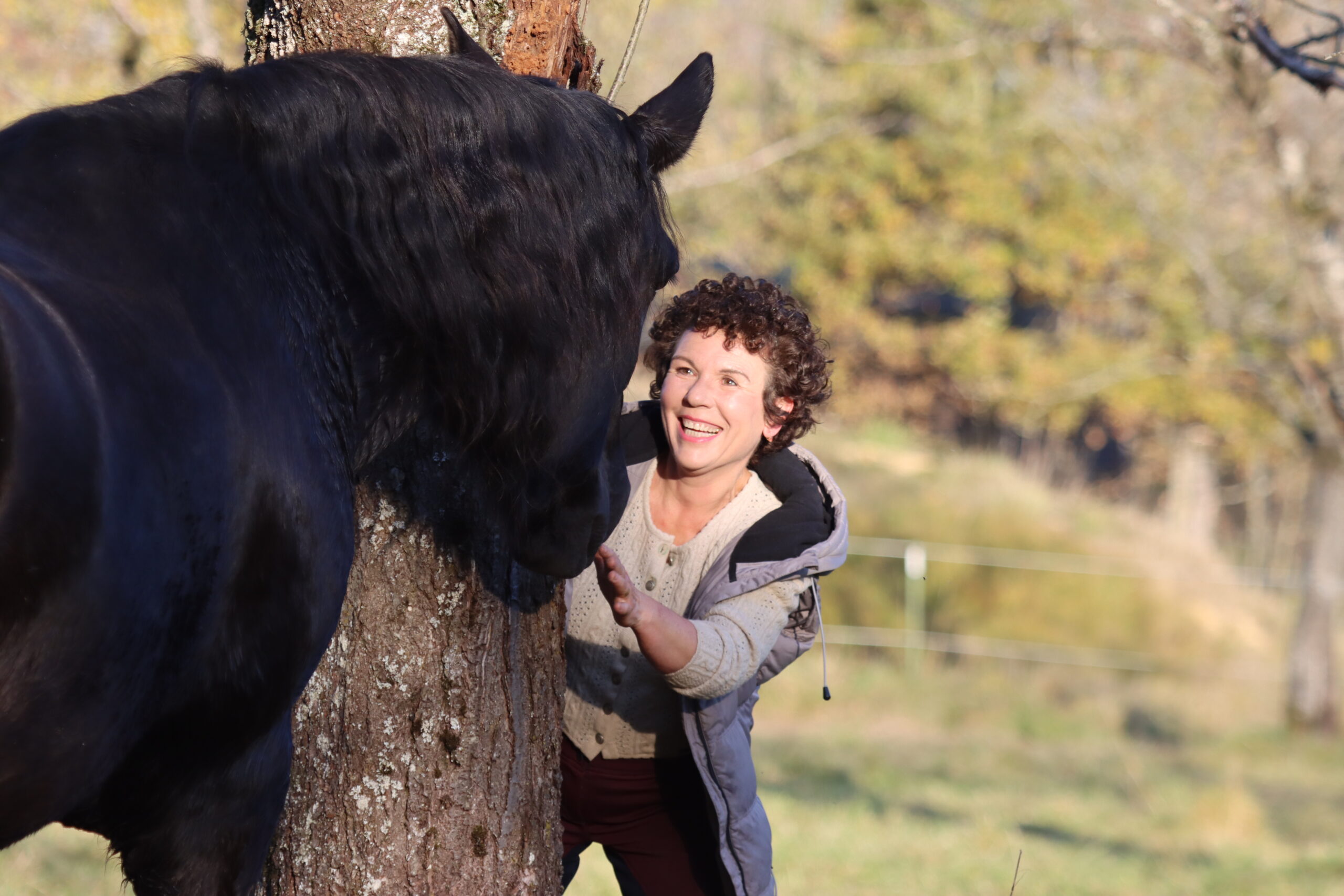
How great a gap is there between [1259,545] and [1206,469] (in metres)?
3.04

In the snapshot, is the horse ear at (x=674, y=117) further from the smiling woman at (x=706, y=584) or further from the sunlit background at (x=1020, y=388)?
the smiling woman at (x=706, y=584)

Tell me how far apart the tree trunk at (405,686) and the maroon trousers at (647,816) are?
321mm

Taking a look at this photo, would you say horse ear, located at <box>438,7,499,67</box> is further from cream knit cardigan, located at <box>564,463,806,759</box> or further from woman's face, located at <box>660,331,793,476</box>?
cream knit cardigan, located at <box>564,463,806,759</box>

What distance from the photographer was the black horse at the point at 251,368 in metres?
1.26

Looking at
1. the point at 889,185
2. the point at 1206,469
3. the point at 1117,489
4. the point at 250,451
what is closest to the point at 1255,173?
the point at 889,185

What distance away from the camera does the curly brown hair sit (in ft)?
8.36

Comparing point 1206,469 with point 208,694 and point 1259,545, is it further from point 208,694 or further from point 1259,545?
point 208,694

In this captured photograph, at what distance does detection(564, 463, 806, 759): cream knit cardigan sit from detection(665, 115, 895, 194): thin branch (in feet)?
26.4

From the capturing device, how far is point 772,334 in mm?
2559

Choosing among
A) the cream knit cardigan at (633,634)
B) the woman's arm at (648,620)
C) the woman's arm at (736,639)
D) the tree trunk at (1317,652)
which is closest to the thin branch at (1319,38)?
the cream knit cardigan at (633,634)

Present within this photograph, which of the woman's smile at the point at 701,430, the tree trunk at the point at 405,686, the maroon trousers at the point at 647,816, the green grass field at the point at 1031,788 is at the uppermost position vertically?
the woman's smile at the point at 701,430

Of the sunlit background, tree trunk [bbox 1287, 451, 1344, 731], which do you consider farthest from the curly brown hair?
tree trunk [bbox 1287, 451, 1344, 731]

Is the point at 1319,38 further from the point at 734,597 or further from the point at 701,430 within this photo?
the point at 734,597

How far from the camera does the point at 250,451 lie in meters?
1.47
